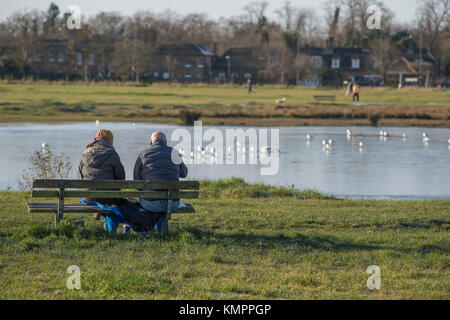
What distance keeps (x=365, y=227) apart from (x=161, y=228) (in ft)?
10.9

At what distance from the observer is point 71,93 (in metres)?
58.7

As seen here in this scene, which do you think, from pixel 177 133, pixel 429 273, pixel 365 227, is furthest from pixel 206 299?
pixel 177 133

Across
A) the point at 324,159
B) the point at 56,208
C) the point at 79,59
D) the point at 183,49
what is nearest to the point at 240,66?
the point at 183,49

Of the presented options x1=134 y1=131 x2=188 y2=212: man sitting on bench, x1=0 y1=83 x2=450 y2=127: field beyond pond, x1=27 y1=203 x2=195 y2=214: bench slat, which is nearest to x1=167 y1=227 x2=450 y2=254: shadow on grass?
x1=134 y1=131 x2=188 y2=212: man sitting on bench

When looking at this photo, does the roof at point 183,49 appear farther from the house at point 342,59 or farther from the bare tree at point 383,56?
the bare tree at point 383,56

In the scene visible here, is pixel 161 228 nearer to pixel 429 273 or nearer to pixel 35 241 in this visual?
pixel 35 241

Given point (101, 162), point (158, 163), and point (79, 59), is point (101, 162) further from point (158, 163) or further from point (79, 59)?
point (79, 59)

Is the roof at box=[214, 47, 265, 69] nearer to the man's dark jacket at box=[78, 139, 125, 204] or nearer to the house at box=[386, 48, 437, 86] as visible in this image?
the house at box=[386, 48, 437, 86]

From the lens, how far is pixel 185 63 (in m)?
97.2

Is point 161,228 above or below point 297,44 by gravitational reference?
below

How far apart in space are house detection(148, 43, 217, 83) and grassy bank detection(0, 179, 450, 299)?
8455 cm

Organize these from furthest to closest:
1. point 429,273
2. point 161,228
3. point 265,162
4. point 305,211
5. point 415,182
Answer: point 265,162, point 415,182, point 305,211, point 161,228, point 429,273

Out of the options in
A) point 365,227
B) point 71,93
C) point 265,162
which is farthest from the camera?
point 71,93

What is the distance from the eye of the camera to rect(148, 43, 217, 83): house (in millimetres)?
95200
